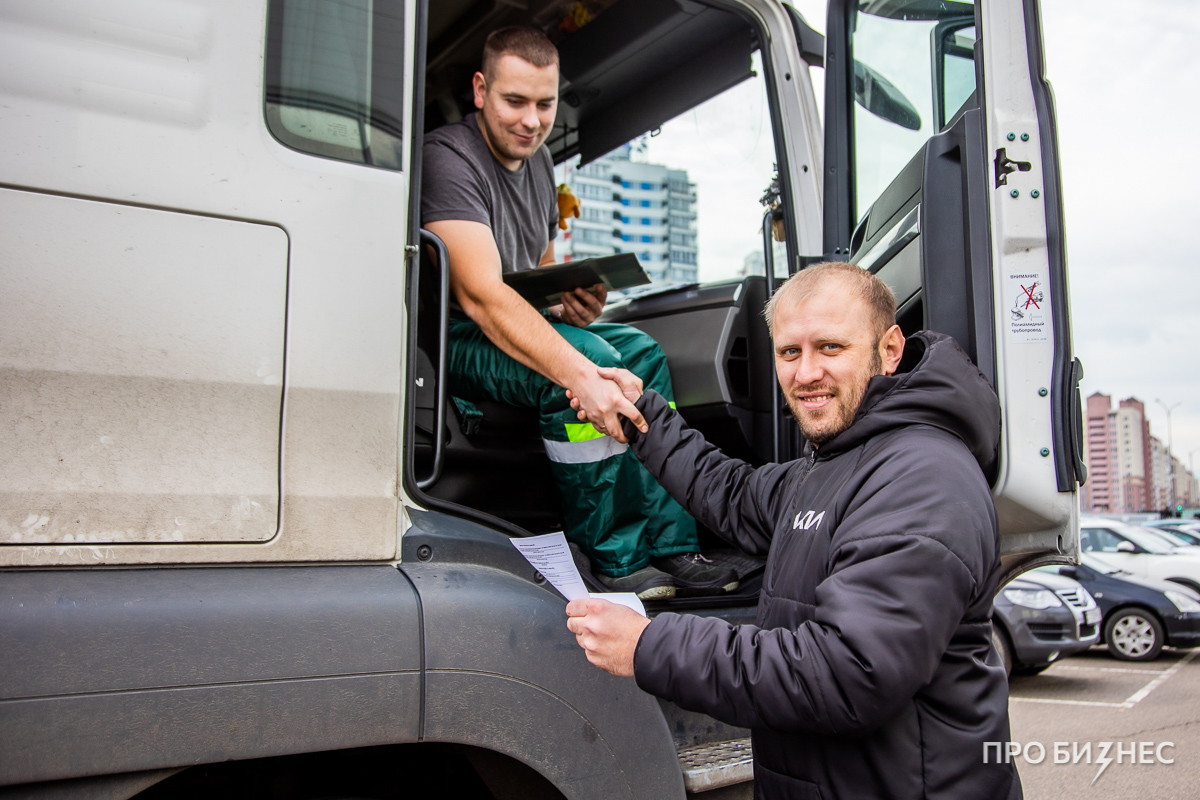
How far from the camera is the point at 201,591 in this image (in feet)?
4.10

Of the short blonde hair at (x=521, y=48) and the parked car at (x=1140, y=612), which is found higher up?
the short blonde hair at (x=521, y=48)

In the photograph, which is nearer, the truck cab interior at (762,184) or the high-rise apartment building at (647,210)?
the truck cab interior at (762,184)

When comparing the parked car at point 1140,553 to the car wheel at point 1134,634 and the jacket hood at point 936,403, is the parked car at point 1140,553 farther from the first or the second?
the jacket hood at point 936,403

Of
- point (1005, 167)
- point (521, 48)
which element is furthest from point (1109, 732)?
point (521, 48)

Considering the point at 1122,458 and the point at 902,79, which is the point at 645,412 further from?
the point at 1122,458

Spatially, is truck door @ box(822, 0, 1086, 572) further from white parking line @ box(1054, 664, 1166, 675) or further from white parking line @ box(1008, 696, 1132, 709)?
white parking line @ box(1054, 664, 1166, 675)

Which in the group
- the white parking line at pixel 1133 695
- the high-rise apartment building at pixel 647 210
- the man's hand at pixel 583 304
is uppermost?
the high-rise apartment building at pixel 647 210

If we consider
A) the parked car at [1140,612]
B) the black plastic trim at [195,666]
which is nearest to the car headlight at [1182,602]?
the parked car at [1140,612]

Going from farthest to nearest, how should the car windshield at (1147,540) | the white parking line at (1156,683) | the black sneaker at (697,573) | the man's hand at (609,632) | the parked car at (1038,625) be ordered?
the car windshield at (1147,540) → the parked car at (1038,625) → the white parking line at (1156,683) → the black sneaker at (697,573) → the man's hand at (609,632)

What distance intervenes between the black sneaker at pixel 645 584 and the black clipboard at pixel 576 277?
700 millimetres

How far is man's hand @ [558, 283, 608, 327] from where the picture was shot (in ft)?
7.51

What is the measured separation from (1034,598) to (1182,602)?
7.71 ft

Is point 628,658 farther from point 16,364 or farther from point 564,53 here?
point 564,53

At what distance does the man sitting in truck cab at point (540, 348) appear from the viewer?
191 cm
